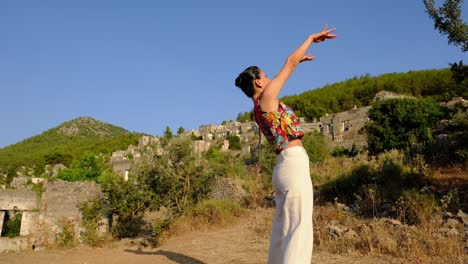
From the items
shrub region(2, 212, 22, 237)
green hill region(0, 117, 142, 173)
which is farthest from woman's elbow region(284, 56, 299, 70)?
green hill region(0, 117, 142, 173)

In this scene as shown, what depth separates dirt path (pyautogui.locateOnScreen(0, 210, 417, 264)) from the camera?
220 inches

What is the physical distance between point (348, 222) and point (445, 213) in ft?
5.32

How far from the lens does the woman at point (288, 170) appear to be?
2.91m

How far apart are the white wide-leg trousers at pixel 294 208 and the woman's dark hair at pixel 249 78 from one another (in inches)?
27.7

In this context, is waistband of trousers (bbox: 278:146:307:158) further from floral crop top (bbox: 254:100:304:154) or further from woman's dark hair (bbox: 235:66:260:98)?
woman's dark hair (bbox: 235:66:260:98)

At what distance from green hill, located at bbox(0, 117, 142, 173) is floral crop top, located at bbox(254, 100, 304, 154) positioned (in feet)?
217

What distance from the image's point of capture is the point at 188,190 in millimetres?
10656

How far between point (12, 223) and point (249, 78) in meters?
19.2

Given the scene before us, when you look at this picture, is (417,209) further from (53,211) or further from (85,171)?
(85,171)

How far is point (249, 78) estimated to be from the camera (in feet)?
11.0

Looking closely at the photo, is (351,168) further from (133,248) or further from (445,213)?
(133,248)

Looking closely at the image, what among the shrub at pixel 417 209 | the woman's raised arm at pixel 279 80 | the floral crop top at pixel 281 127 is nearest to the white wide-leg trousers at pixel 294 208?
the floral crop top at pixel 281 127

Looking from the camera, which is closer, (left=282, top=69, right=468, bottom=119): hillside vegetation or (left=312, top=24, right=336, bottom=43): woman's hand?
(left=312, top=24, right=336, bottom=43): woman's hand

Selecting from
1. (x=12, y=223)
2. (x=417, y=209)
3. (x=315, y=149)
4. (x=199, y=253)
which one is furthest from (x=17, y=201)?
(x=417, y=209)
